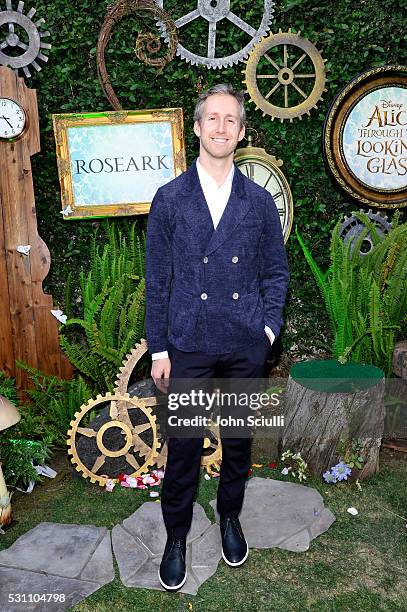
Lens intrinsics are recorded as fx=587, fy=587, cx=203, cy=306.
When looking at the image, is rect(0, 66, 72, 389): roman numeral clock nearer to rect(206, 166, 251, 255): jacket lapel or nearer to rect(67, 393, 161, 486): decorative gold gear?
rect(67, 393, 161, 486): decorative gold gear

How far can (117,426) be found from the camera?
12.2ft

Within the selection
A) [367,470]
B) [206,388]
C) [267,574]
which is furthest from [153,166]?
[267,574]

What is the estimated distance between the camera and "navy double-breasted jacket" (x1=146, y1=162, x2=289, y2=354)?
2572 millimetres

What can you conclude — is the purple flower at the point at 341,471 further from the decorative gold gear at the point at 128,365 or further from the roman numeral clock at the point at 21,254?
the roman numeral clock at the point at 21,254

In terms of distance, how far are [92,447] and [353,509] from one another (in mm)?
1635

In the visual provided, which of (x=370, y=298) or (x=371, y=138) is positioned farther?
(x=371, y=138)

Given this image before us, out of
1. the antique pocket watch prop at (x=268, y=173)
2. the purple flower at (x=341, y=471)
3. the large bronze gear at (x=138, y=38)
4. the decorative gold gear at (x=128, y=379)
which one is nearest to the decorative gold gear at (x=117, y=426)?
the decorative gold gear at (x=128, y=379)

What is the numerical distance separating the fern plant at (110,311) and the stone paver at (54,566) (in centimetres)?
112

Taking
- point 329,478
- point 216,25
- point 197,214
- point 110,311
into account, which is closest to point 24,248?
point 110,311

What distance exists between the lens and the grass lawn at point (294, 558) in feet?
8.80

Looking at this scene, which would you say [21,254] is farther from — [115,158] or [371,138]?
[371,138]

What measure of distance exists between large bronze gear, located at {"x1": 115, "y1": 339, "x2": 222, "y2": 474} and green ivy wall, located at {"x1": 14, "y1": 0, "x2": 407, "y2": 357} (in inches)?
50.7

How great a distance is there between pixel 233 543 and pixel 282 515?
1.71ft

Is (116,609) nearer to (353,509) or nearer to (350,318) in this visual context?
(353,509)
